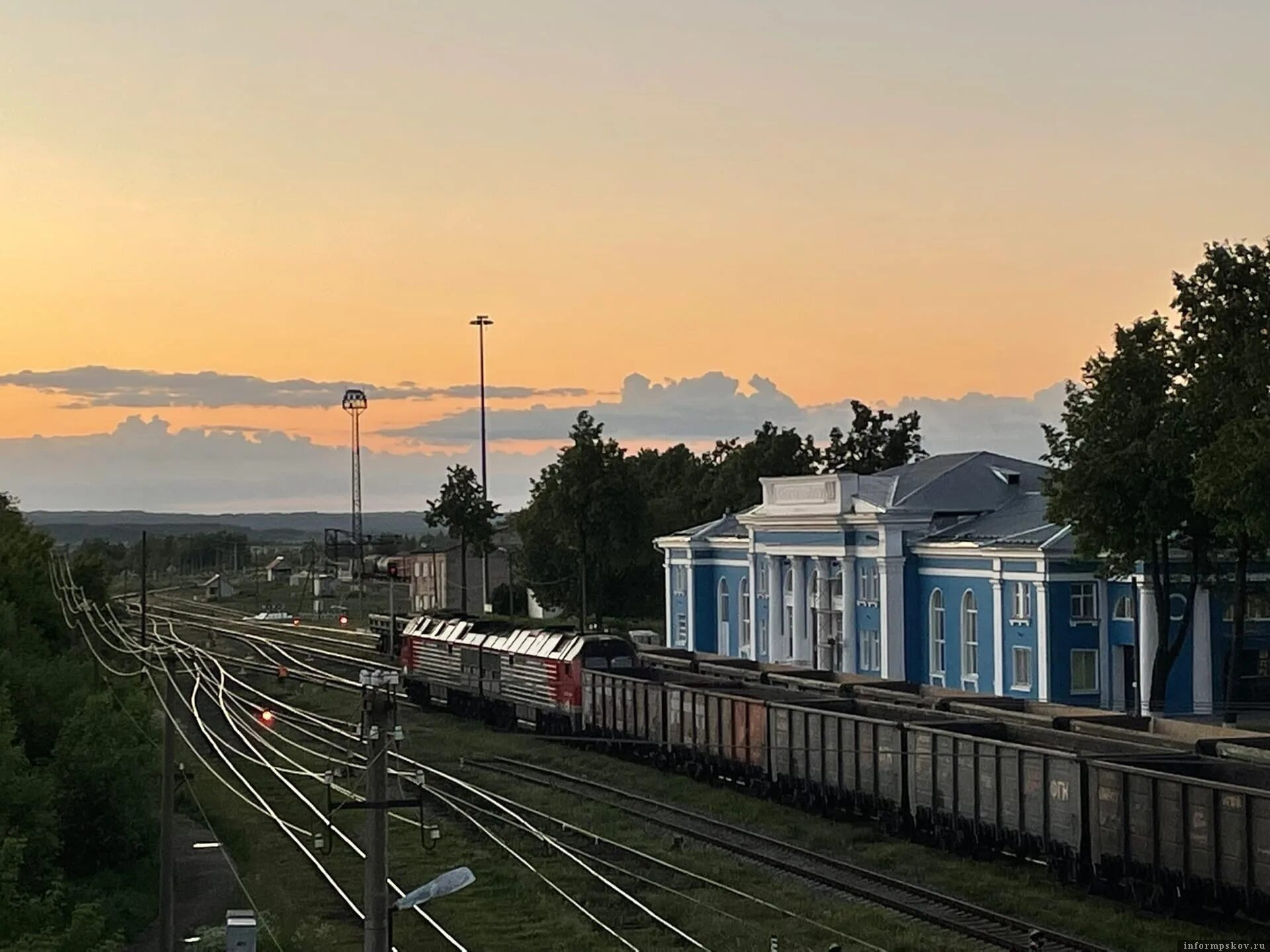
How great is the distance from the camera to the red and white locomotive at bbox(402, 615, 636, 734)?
50.0m

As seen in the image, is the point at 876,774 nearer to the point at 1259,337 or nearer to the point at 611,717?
the point at 611,717

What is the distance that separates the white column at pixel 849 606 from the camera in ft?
235

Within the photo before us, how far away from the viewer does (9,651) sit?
45156 mm

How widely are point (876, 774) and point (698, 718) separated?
29.4ft

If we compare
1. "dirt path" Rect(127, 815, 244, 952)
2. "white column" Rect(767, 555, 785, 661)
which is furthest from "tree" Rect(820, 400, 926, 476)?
"dirt path" Rect(127, 815, 244, 952)

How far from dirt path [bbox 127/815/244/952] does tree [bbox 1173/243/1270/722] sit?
27.1m

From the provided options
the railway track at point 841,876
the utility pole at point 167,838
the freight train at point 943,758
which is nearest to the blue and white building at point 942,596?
the freight train at point 943,758

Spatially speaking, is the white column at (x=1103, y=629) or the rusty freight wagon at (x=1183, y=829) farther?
the white column at (x=1103, y=629)

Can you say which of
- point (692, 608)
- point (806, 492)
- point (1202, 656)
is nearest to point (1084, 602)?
point (1202, 656)

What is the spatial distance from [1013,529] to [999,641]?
5199mm

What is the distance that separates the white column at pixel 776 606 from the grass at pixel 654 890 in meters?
37.3

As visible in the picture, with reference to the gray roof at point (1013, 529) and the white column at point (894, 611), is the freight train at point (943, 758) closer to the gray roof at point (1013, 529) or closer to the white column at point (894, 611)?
the gray roof at point (1013, 529)

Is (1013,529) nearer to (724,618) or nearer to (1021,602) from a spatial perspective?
(1021,602)

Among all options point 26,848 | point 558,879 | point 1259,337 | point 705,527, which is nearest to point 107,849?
point 26,848
